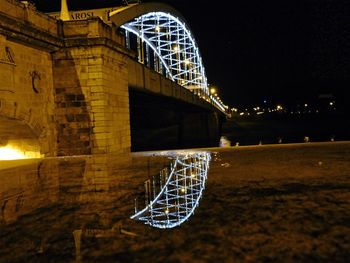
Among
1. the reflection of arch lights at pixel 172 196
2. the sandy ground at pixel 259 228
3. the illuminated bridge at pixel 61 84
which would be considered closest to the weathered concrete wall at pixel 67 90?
the illuminated bridge at pixel 61 84

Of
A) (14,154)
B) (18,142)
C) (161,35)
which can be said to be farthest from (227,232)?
(161,35)

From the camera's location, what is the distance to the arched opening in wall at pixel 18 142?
1288 cm

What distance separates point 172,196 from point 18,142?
31.1 ft

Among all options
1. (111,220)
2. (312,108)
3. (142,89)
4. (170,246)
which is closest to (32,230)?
(111,220)

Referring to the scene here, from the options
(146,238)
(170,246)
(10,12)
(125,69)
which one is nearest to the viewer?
(170,246)

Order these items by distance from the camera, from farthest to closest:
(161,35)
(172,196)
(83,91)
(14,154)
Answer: (161,35) → (83,91) → (14,154) → (172,196)

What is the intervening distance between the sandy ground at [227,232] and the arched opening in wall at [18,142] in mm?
8683

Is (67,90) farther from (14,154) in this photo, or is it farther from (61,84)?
(14,154)

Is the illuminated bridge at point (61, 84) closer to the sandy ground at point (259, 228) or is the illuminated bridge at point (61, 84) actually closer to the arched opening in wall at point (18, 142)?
the arched opening in wall at point (18, 142)

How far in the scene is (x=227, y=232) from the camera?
12.0 feet

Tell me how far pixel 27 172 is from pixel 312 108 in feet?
413

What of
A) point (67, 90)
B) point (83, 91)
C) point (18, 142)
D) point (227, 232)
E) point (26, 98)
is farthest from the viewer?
point (67, 90)

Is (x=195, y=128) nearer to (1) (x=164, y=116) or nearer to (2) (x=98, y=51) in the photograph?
(1) (x=164, y=116)

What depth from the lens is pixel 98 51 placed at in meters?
14.0
